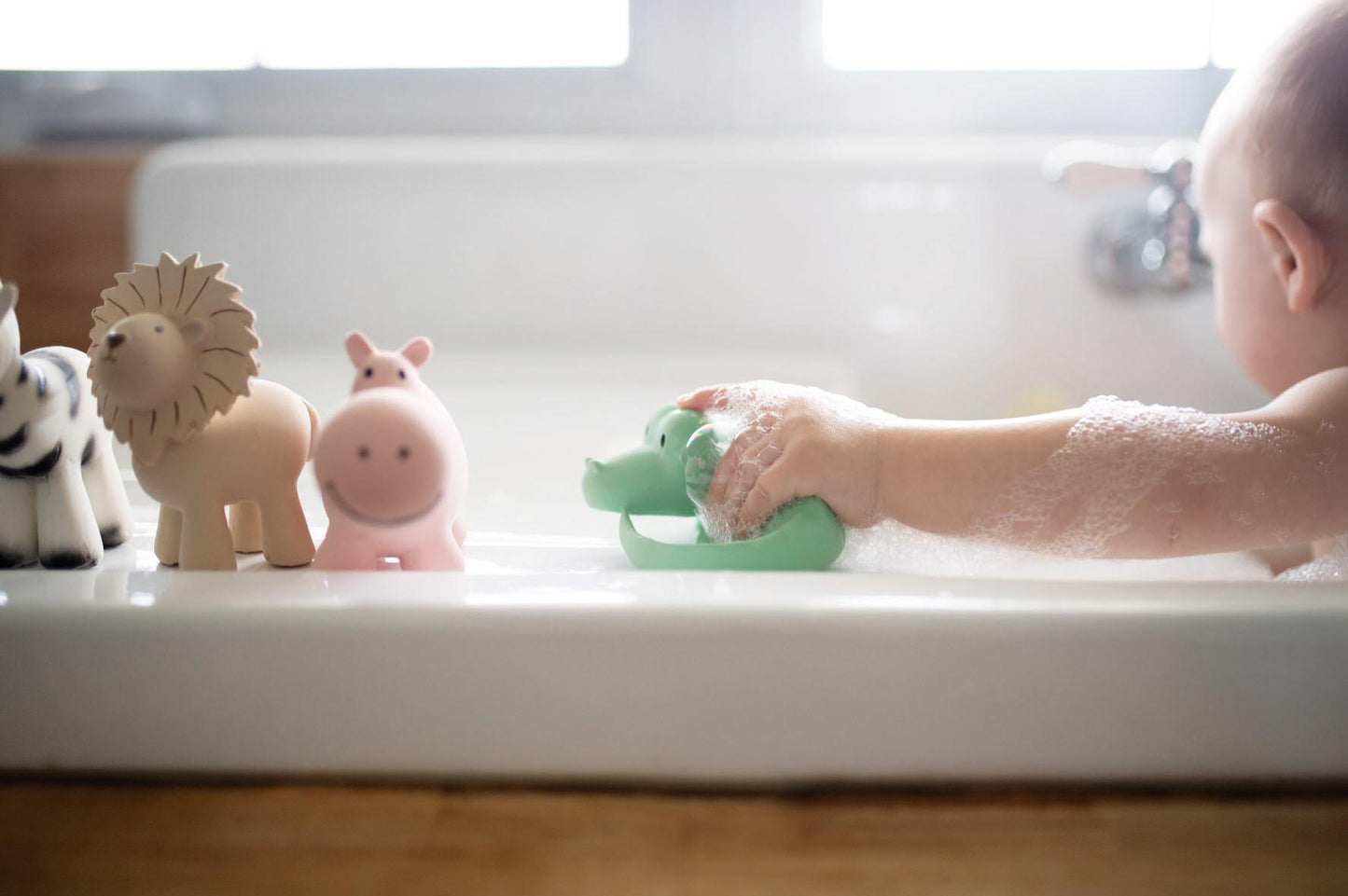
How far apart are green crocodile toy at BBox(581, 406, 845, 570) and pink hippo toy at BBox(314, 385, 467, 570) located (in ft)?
0.33

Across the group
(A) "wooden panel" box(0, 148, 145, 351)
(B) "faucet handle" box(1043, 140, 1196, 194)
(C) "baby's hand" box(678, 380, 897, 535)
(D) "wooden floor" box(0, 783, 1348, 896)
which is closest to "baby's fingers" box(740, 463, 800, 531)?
(C) "baby's hand" box(678, 380, 897, 535)

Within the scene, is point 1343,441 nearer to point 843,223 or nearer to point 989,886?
point 989,886

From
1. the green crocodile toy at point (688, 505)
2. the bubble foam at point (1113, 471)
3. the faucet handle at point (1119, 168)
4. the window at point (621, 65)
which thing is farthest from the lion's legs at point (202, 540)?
the window at point (621, 65)

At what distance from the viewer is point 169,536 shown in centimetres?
46

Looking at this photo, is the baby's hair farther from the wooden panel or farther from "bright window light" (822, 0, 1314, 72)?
the wooden panel

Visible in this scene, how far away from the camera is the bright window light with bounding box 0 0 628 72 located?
51.2 inches

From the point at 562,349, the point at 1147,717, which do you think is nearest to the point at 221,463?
the point at 1147,717

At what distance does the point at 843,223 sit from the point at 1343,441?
71cm

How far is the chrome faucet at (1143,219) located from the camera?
3.19 ft

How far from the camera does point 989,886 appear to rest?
0.32m

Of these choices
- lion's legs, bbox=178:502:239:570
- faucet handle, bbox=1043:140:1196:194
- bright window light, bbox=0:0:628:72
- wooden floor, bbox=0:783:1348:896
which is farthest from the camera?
bright window light, bbox=0:0:628:72

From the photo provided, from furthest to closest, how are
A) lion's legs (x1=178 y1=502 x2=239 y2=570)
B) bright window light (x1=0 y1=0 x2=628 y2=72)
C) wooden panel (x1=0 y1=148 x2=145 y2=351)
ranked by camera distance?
bright window light (x1=0 y1=0 x2=628 y2=72), wooden panel (x1=0 y1=148 x2=145 y2=351), lion's legs (x1=178 y1=502 x2=239 y2=570)

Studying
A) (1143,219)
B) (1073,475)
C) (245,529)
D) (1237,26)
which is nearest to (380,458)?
(245,529)

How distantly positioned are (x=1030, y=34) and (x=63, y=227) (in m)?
1.19
